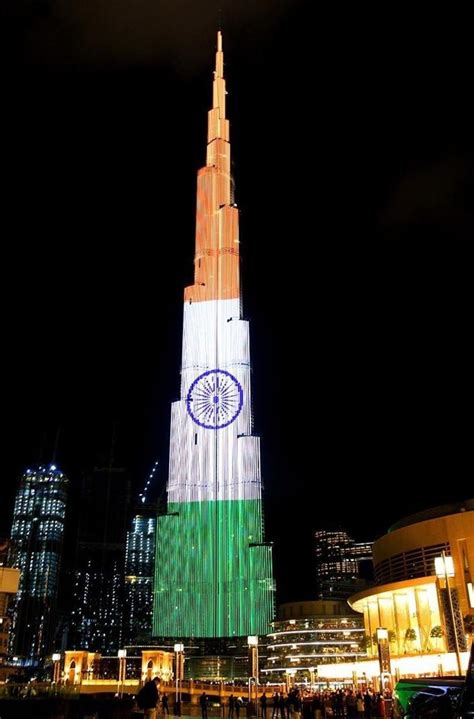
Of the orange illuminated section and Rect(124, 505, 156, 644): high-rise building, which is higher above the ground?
the orange illuminated section

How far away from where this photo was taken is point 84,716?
16875 mm

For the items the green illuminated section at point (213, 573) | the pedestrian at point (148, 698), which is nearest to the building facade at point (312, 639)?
the green illuminated section at point (213, 573)

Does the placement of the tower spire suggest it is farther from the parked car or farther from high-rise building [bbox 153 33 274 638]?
the parked car

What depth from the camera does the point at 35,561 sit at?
7224 inches

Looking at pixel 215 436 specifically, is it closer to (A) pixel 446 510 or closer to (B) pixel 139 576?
(A) pixel 446 510

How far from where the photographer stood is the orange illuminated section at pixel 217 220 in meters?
77.0

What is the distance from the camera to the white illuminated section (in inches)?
2778

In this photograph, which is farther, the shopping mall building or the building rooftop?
the building rooftop

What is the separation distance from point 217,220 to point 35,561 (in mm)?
136618

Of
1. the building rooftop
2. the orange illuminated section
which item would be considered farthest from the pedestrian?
the orange illuminated section

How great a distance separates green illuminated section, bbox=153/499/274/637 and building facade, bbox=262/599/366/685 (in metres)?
24.6

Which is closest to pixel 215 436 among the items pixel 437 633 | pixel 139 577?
pixel 437 633

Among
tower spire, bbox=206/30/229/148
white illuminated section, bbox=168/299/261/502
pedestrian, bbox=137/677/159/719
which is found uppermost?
tower spire, bbox=206/30/229/148

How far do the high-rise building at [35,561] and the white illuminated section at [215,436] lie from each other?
95.6 m
